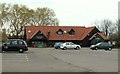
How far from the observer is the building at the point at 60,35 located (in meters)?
89.8

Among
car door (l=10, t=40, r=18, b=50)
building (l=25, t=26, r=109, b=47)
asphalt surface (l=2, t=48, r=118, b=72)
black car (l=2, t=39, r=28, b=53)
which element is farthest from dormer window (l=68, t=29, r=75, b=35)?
asphalt surface (l=2, t=48, r=118, b=72)

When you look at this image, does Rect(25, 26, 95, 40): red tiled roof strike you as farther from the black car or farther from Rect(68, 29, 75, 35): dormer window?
the black car

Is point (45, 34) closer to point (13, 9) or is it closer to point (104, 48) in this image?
point (13, 9)

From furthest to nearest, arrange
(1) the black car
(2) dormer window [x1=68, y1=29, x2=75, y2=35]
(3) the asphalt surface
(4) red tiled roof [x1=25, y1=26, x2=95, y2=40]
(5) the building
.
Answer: (2) dormer window [x1=68, y1=29, x2=75, y2=35], (4) red tiled roof [x1=25, y1=26, x2=95, y2=40], (5) the building, (1) the black car, (3) the asphalt surface

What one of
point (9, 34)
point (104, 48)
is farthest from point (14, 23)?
point (104, 48)

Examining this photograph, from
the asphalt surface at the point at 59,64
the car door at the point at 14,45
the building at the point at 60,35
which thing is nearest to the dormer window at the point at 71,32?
the building at the point at 60,35

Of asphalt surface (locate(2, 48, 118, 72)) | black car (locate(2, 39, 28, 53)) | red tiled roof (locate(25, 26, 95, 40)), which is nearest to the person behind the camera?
asphalt surface (locate(2, 48, 118, 72))

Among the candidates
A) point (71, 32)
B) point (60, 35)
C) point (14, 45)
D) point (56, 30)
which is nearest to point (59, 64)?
point (14, 45)

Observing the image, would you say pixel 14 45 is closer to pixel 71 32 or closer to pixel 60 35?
pixel 60 35

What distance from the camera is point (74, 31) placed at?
94.9 metres

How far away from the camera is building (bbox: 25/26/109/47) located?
295 ft

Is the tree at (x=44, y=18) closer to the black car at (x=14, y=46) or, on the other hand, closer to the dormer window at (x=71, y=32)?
the dormer window at (x=71, y=32)

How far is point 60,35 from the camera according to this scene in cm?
9281

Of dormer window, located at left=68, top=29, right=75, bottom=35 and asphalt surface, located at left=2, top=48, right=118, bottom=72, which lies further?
dormer window, located at left=68, top=29, right=75, bottom=35
